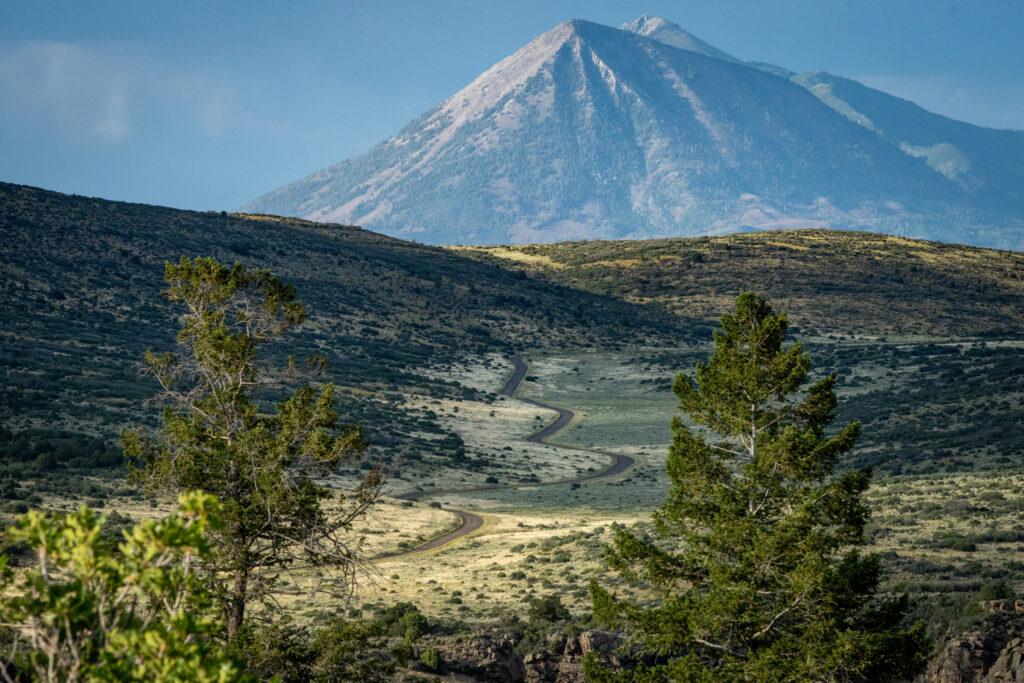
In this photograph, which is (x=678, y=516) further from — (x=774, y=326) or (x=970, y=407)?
(x=970, y=407)

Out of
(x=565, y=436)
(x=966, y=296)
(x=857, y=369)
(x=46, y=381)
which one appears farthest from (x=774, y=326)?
(x=966, y=296)

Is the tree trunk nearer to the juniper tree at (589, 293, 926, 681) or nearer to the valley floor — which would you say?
the valley floor

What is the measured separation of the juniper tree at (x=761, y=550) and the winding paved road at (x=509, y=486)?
70.1 ft

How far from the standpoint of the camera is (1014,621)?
21.1 meters

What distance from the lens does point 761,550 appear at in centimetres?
1587

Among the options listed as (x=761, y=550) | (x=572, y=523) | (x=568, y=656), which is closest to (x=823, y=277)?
(x=572, y=523)

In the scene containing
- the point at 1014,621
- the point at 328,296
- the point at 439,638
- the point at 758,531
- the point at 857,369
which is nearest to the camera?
the point at 758,531

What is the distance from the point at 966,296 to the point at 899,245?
35.7 metres

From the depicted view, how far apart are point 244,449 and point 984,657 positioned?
15282mm

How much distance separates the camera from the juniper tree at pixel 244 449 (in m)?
14.8

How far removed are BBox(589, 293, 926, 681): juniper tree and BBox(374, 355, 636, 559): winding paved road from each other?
21.4m

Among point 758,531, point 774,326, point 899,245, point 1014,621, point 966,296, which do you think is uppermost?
point 899,245

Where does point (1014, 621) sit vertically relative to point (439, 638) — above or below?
above

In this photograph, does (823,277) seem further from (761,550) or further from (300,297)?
(761,550)
